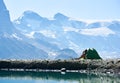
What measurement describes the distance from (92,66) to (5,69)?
947 inches

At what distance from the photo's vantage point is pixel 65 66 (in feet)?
309

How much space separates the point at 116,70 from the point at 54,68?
1822 cm

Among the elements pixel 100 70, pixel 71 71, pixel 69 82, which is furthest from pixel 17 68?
pixel 69 82

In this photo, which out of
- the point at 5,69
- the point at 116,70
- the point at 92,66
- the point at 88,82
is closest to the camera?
the point at 88,82

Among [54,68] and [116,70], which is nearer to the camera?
[116,70]

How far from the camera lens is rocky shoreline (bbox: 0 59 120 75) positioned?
88000mm

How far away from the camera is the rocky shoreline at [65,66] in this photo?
88.0 metres

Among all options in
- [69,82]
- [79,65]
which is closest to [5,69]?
[79,65]

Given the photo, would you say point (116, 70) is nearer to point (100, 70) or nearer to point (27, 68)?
point (100, 70)

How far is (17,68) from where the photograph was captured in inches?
3861

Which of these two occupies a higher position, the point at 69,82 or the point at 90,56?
the point at 90,56

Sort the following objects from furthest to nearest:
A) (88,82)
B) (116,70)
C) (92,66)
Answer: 1. (92,66)
2. (116,70)
3. (88,82)

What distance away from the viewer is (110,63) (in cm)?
8981

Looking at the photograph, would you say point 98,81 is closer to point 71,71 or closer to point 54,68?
point 71,71
